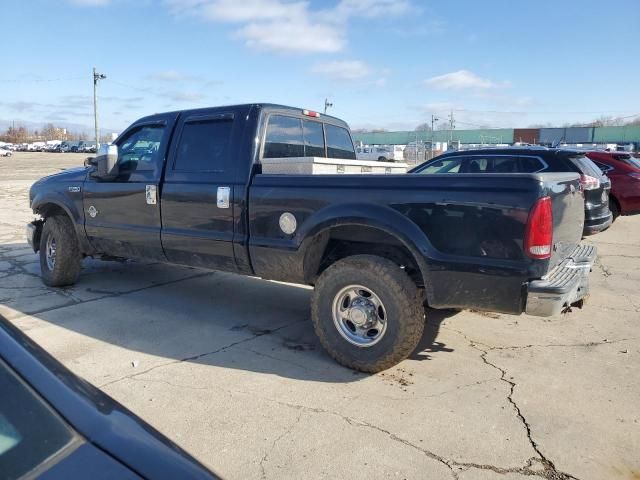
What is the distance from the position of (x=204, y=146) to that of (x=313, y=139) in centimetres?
129

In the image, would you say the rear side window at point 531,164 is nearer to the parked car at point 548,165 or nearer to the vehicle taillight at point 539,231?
the parked car at point 548,165

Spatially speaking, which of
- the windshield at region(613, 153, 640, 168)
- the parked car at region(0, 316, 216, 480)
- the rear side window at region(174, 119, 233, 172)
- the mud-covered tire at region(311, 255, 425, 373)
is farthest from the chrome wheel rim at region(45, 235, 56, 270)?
the windshield at region(613, 153, 640, 168)

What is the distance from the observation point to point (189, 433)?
122 inches

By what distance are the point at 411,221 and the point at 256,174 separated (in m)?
1.59

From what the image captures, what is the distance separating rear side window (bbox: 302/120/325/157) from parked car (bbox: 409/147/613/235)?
101 inches

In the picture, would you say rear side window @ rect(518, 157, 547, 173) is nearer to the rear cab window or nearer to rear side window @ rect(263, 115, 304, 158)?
the rear cab window

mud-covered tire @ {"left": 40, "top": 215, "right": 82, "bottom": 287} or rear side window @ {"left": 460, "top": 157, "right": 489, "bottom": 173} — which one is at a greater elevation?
rear side window @ {"left": 460, "top": 157, "right": 489, "bottom": 173}

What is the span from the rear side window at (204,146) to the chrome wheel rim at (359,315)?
1681mm

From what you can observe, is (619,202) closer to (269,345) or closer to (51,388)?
(269,345)

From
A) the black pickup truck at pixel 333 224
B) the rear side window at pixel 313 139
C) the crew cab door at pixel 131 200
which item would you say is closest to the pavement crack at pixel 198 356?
the black pickup truck at pixel 333 224

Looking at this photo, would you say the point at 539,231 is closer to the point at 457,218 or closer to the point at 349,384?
the point at 457,218

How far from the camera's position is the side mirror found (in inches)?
217

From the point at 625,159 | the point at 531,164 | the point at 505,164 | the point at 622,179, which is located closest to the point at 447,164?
the point at 505,164

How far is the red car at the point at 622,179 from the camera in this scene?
36.7ft
